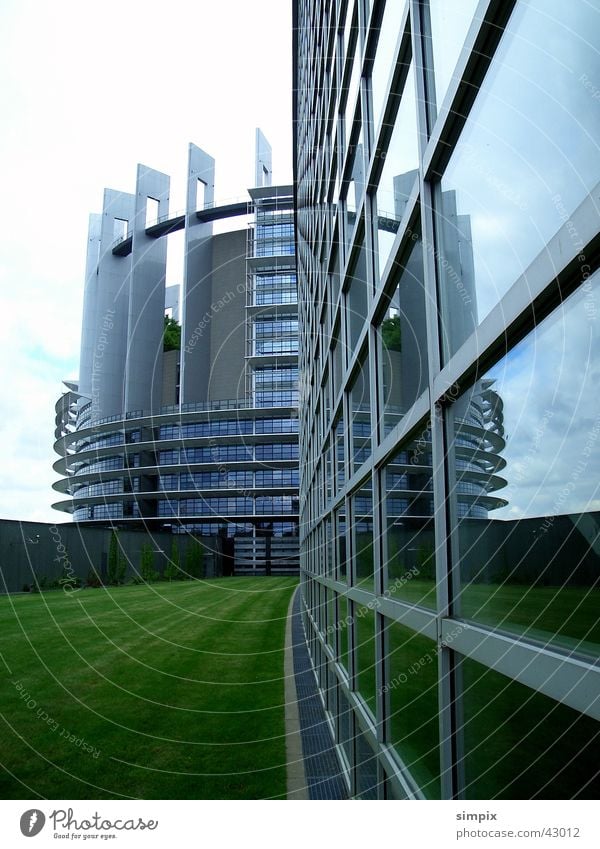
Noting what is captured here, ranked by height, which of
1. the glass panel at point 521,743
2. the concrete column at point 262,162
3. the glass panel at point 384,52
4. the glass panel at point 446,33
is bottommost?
the glass panel at point 521,743

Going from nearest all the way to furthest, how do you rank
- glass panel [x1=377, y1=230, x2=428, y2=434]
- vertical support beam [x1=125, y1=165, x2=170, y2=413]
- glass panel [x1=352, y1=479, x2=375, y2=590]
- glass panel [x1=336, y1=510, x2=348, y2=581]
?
glass panel [x1=377, y1=230, x2=428, y2=434] → glass panel [x1=352, y1=479, x2=375, y2=590] → glass panel [x1=336, y1=510, x2=348, y2=581] → vertical support beam [x1=125, y1=165, x2=170, y2=413]

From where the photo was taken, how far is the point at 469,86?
2244 millimetres

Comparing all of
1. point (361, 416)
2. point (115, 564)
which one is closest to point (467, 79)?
point (361, 416)

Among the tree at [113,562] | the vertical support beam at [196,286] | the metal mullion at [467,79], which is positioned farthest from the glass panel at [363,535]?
the vertical support beam at [196,286]

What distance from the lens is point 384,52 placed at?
14.8 feet

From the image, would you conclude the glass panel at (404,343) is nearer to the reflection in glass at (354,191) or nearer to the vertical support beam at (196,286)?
the reflection in glass at (354,191)

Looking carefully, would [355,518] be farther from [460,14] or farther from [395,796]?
[460,14]

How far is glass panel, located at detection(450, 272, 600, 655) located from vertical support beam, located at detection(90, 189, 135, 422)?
206ft

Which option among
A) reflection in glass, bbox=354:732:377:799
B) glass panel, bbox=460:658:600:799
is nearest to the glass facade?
reflection in glass, bbox=354:732:377:799

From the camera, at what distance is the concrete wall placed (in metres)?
20.2

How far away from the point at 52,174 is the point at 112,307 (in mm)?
63081

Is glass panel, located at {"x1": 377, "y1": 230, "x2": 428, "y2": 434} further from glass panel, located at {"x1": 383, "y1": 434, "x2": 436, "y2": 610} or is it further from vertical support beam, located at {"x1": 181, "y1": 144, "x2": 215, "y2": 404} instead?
vertical support beam, located at {"x1": 181, "y1": 144, "x2": 215, "y2": 404}

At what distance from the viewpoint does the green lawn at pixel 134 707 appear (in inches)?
280

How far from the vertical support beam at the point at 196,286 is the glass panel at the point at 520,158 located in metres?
60.0
